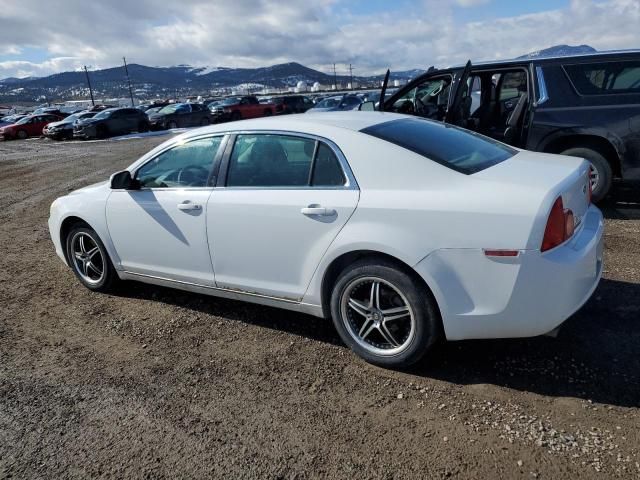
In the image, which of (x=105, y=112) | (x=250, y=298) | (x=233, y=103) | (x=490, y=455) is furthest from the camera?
(x=233, y=103)

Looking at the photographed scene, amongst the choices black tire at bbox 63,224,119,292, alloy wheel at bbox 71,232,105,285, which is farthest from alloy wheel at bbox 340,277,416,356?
alloy wheel at bbox 71,232,105,285

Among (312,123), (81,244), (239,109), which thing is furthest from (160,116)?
(312,123)

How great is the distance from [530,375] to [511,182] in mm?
1149

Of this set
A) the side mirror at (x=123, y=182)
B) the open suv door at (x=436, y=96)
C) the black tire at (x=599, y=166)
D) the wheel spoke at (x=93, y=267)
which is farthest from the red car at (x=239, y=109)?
the side mirror at (x=123, y=182)

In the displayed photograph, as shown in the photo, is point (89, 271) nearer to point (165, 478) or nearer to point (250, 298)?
point (250, 298)

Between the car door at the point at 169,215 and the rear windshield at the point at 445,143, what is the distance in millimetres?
1301

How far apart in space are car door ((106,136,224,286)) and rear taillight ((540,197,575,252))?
2258 millimetres

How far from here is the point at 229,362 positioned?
11.1ft

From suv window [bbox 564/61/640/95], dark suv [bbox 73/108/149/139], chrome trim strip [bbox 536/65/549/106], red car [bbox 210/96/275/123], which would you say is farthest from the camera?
red car [bbox 210/96/275/123]

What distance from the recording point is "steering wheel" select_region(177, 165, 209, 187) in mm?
3774

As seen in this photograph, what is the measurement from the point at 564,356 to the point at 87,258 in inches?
160

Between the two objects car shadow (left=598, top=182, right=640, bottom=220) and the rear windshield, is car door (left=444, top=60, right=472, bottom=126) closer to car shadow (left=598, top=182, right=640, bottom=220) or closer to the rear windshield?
car shadow (left=598, top=182, right=640, bottom=220)

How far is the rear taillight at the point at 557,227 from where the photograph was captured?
2566 mm

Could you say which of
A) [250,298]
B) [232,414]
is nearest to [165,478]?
[232,414]
